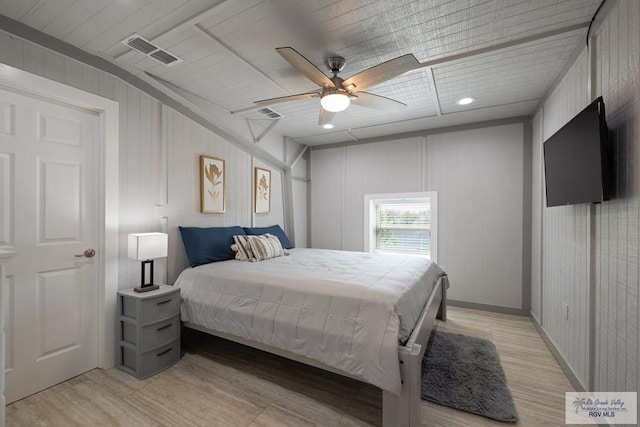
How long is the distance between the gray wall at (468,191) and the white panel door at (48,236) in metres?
3.52

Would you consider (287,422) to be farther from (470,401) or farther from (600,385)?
(600,385)

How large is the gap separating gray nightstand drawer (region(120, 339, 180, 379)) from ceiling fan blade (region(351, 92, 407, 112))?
268 centimetres

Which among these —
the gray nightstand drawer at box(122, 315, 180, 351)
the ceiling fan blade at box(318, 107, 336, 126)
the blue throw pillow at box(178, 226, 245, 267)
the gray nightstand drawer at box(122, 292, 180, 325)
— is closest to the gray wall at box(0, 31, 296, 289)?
the blue throw pillow at box(178, 226, 245, 267)

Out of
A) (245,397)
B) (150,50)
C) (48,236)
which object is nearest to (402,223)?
(245,397)

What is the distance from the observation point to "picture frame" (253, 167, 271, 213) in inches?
156

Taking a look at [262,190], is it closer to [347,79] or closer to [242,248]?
[242,248]

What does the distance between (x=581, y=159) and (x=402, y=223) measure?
9.24 feet

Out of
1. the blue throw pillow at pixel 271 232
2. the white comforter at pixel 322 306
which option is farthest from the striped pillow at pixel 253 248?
the blue throw pillow at pixel 271 232

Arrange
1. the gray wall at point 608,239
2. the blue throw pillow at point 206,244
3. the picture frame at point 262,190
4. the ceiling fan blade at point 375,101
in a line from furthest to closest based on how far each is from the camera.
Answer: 1. the picture frame at point 262,190
2. the blue throw pillow at point 206,244
3. the ceiling fan blade at point 375,101
4. the gray wall at point 608,239

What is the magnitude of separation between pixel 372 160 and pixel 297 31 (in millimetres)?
2853

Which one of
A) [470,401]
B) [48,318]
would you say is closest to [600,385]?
[470,401]

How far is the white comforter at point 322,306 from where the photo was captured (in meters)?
1.68

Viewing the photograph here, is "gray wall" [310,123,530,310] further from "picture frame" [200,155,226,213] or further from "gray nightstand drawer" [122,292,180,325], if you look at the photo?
"gray nightstand drawer" [122,292,180,325]

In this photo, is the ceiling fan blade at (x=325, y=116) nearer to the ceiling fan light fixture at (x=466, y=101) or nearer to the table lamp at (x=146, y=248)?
the ceiling fan light fixture at (x=466, y=101)
